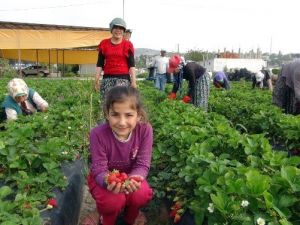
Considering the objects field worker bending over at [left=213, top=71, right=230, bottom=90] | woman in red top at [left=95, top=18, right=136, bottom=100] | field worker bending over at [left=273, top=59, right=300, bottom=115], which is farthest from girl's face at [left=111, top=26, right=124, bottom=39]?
field worker bending over at [left=213, top=71, right=230, bottom=90]

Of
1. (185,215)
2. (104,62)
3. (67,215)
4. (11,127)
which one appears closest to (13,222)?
(67,215)

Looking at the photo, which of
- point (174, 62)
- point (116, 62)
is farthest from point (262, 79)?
point (116, 62)

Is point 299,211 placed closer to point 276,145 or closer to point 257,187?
point 257,187

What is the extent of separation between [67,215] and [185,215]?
0.88 meters

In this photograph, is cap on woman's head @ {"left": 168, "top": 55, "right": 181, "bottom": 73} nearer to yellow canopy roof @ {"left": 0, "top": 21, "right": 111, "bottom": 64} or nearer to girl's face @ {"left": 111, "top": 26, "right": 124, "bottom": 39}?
girl's face @ {"left": 111, "top": 26, "right": 124, "bottom": 39}

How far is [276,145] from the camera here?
4.62 m

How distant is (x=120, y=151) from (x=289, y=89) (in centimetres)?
350

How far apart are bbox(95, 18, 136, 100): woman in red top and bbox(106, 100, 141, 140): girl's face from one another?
264 cm

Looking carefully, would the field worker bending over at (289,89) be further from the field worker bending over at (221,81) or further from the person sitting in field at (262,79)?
the person sitting in field at (262,79)

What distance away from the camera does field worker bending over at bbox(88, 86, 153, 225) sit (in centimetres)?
279

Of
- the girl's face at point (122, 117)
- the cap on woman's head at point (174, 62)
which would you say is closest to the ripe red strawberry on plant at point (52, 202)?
the girl's face at point (122, 117)

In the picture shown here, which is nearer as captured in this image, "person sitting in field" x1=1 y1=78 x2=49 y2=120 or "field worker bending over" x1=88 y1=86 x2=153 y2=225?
"field worker bending over" x1=88 y1=86 x2=153 y2=225

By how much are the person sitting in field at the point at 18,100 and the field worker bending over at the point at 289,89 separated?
3289 millimetres

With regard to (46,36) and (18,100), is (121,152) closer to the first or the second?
(18,100)
